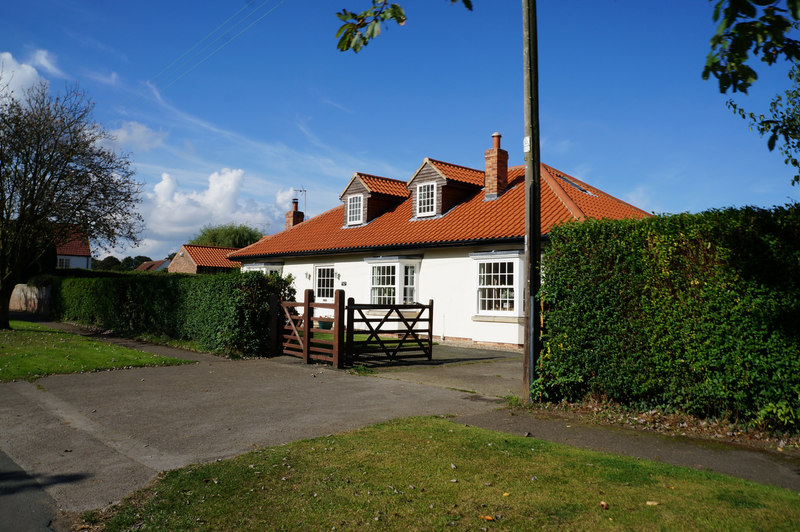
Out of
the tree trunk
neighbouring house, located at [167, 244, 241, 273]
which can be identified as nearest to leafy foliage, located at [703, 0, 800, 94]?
the tree trunk

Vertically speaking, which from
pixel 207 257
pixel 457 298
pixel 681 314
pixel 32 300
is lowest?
pixel 32 300

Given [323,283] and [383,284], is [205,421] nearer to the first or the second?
[383,284]

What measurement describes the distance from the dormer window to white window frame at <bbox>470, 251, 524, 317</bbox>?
8.41 m

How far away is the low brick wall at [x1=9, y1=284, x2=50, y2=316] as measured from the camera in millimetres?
31955

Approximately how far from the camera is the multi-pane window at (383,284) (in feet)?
71.6

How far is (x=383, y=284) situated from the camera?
872 inches

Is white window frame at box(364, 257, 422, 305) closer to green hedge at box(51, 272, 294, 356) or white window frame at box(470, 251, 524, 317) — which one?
white window frame at box(470, 251, 524, 317)

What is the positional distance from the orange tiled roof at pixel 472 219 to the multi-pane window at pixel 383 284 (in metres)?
0.92

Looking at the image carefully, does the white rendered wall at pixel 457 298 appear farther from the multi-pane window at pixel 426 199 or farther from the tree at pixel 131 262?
the tree at pixel 131 262

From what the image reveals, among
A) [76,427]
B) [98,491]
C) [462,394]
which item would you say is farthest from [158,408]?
[462,394]

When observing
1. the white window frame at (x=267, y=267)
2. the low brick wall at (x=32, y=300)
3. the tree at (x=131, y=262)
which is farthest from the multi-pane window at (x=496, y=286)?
→ the tree at (x=131, y=262)

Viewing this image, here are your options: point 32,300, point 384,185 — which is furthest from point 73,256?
point 384,185

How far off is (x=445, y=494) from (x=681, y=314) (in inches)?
180

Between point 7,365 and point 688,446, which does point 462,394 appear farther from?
point 7,365
